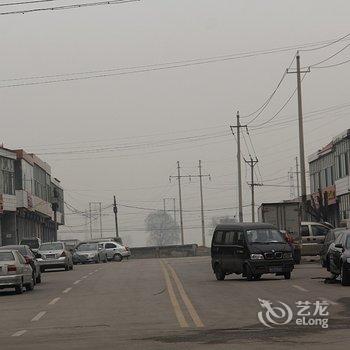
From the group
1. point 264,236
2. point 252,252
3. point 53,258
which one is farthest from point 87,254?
point 252,252

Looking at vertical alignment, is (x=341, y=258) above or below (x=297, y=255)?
above

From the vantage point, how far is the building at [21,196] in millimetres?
80438

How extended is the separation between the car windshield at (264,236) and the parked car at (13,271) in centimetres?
718

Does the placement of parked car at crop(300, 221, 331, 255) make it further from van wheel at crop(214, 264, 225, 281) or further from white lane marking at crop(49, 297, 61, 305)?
white lane marking at crop(49, 297, 61, 305)

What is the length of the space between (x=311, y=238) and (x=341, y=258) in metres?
19.7

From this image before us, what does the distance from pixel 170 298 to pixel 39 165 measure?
7906cm

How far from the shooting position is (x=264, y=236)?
30.7 metres

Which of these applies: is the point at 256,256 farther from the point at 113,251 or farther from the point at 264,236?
the point at 113,251

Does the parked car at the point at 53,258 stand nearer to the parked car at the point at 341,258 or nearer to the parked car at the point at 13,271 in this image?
the parked car at the point at 13,271

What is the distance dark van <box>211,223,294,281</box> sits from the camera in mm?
29719

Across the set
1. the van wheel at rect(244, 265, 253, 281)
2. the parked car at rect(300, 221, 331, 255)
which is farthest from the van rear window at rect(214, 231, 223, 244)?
the parked car at rect(300, 221, 331, 255)

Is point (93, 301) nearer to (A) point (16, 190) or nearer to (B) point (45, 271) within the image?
(B) point (45, 271)

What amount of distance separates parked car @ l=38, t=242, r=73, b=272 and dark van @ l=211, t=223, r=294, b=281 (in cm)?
1886

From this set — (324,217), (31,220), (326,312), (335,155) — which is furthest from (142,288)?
(31,220)
